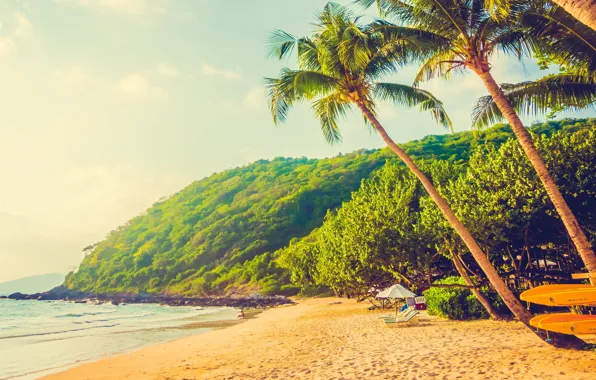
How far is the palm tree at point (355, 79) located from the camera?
1052cm

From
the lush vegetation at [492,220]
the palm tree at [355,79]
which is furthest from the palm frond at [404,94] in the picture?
the lush vegetation at [492,220]

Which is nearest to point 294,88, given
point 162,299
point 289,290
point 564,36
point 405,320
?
point 564,36

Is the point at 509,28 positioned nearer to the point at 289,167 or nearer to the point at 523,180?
the point at 523,180

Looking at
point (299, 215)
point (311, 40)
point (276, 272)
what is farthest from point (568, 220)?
point (299, 215)

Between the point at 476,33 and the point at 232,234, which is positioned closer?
the point at 476,33

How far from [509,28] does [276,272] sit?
58437 millimetres

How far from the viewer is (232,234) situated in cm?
8694

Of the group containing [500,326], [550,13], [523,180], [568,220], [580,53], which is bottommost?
[500,326]

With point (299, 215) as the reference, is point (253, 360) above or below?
below

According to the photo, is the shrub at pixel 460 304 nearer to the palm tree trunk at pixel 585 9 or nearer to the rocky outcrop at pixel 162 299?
the palm tree trunk at pixel 585 9

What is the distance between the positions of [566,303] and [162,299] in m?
69.8

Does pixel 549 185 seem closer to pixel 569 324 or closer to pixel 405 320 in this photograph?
pixel 569 324

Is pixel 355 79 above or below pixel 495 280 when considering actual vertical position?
above

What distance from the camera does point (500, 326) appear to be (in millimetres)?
11773
